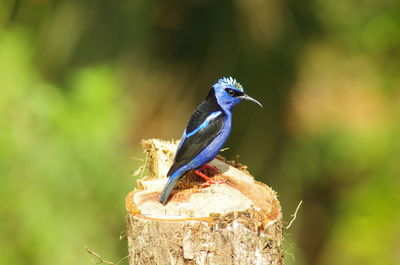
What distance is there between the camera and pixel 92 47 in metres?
8.23

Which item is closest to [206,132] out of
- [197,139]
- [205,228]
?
[197,139]

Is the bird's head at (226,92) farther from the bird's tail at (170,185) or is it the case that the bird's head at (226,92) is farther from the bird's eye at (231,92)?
the bird's tail at (170,185)

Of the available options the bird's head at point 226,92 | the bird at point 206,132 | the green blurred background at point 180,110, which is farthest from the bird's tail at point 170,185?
the green blurred background at point 180,110

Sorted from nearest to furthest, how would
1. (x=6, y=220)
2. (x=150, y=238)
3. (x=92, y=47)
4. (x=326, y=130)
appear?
(x=150, y=238) < (x=6, y=220) < (x=92, y=47) < (x=326, y=130)

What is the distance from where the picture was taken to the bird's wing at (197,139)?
4293 millimetres

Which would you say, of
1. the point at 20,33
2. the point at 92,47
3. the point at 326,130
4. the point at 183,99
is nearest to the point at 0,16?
the point at 20,33

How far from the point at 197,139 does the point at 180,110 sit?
12.6ft

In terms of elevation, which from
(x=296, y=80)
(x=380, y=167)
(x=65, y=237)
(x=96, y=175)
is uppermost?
(x=296, y=80)

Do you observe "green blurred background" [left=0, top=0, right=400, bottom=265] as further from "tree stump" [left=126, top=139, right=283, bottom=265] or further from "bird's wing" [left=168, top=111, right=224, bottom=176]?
"tree stump" [left=126, top=139, right=283, bottom=265]

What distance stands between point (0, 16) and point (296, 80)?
373 cm

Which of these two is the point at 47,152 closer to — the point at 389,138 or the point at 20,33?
the point at 20,33

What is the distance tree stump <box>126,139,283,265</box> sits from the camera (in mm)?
3566

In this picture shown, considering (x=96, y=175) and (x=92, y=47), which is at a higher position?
(x=92, y=47)

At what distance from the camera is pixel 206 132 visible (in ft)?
14.8
